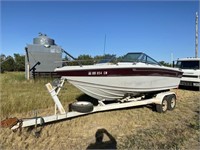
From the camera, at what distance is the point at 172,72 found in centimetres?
841

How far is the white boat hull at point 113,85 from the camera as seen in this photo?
6256 millimetres

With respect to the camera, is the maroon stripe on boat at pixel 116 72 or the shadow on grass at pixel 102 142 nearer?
the shadow on grass at pixel 102 142

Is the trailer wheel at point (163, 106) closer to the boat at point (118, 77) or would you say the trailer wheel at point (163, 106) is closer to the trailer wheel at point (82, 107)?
the boat at point (118, 77)

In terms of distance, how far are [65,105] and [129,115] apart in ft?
6.91

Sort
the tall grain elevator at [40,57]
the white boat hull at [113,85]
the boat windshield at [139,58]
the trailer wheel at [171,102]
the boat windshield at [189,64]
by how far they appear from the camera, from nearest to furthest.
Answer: the white boat hull at [113,85] < the boat windshield at [139,58] < the trailer wheel at [171,102] < the boat windshield at [189,64] < the tall grain elevator at [40,57]

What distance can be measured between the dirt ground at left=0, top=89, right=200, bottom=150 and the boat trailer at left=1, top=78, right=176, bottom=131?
21 centimetres

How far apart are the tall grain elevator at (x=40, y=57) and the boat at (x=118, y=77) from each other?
10329 mm

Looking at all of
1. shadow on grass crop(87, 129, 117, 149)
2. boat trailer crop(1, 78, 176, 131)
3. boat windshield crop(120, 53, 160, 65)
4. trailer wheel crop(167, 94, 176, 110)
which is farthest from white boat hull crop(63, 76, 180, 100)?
shadow on grass crop(87, 129, 117, 149)

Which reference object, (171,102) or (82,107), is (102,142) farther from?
(171,102)

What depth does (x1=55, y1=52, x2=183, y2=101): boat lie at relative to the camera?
6176mm

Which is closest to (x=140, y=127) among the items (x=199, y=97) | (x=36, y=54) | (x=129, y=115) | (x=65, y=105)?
(x=129, y=115)

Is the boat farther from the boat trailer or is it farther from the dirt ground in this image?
the dirt ground

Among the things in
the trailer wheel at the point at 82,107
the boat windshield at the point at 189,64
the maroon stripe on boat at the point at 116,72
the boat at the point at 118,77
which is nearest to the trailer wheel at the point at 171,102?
the boat at the point at 118,77

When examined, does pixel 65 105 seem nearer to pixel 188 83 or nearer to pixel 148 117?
pixel 148 117
